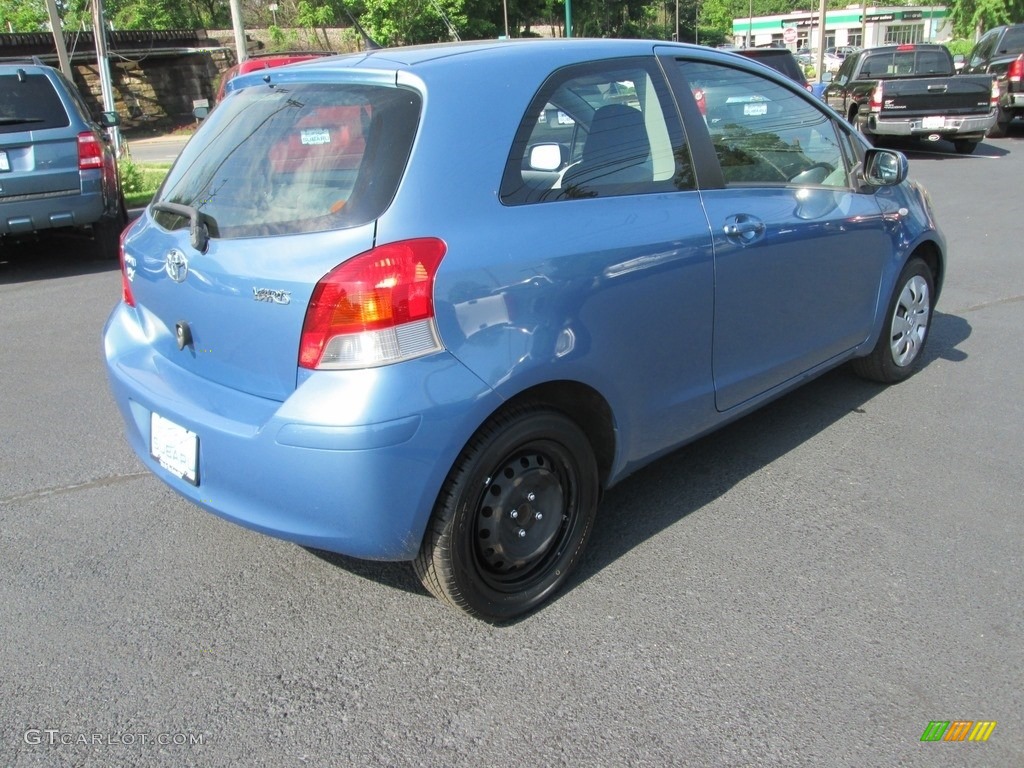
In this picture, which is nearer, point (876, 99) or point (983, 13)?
point (876, 99)

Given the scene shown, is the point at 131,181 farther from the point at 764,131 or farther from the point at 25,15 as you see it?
the point at 25,15

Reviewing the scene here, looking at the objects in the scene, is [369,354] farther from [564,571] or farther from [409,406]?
[564,571]

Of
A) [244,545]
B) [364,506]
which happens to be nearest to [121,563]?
[244,545]

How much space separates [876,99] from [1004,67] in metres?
4.66

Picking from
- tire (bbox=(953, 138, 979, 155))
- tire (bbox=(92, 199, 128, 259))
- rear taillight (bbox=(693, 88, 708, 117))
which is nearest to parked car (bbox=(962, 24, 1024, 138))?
tire (bbox=(953, 138, 979, 155))

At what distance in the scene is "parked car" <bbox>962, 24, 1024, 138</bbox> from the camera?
16.9 m

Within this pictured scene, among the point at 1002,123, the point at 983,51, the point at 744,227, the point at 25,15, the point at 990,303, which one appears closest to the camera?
the point at 744,227

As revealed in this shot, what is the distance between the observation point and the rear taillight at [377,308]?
249 centimetres

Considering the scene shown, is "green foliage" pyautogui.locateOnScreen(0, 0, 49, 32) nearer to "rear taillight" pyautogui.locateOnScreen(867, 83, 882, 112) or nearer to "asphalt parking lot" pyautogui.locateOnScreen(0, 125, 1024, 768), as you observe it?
"rear taillight" pyautogui.locateOnScreen(867, 83, 882, 112)

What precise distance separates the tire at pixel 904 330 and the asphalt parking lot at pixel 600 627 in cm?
46

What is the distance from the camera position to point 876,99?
14500 millimetres

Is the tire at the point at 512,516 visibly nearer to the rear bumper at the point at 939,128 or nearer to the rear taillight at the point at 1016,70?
the rear bumper at the point at 939,128

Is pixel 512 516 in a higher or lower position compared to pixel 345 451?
lower
